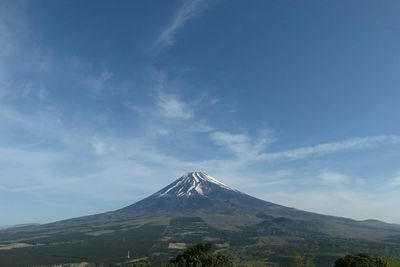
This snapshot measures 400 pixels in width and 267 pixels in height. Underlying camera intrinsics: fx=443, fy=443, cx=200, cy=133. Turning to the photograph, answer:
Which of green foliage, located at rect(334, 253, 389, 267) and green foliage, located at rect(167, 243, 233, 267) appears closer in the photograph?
green foliage, located at rect(334, 253, 389, 267)

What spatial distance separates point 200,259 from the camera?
125 meters

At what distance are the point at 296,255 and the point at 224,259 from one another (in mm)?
26673

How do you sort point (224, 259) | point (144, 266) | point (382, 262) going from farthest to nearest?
point (144, 266) → point (224, 259) → point (382, 262)

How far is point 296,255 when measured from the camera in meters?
140

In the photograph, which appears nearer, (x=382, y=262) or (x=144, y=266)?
(x=382, y=262)

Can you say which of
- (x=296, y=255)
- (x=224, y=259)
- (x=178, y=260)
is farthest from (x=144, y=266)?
(x=296, y=255)

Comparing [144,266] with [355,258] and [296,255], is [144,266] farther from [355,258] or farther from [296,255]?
[355,258]

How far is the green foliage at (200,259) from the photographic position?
12331 centimetres

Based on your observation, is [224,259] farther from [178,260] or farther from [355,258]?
[355,258]

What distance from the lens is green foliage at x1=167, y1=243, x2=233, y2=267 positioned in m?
123

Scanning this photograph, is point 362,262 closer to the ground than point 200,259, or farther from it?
closer to the ground

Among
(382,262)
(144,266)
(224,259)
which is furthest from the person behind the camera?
(144,266)

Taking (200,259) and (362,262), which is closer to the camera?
(362,262)

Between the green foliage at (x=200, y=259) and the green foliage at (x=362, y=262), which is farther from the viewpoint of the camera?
the green foliage at (x=200, y=259)
